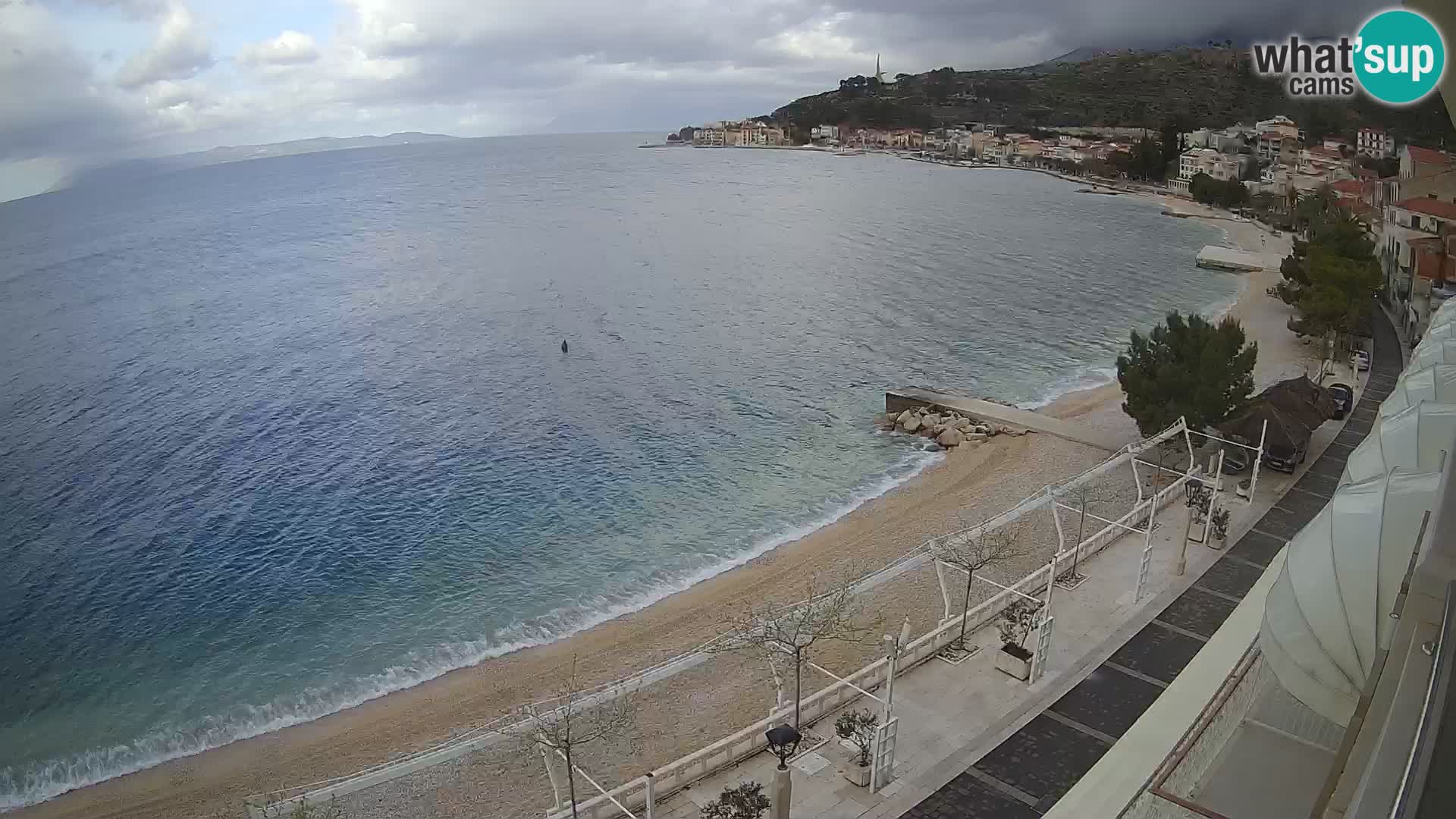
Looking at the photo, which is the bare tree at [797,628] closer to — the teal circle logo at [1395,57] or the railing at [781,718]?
the railing at [781,718]

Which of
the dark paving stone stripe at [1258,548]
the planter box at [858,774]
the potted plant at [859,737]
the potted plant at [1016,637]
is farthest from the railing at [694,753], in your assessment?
the dark paving stone stripe at [1258,548]

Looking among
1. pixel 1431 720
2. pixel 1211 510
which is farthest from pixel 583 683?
pixel 1431 720

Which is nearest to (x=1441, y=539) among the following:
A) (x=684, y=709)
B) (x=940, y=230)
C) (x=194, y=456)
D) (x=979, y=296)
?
(x=684, y=709)

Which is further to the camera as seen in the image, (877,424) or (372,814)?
(877,424)

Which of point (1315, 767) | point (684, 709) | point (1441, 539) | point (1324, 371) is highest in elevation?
point (1441, 539)

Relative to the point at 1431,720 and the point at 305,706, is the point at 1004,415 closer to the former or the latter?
the point at 305,706

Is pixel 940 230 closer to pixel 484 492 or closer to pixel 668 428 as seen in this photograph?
pixel 668 428
